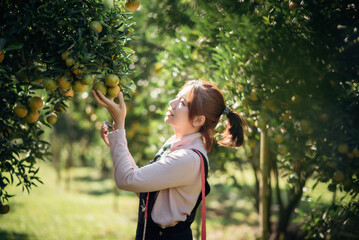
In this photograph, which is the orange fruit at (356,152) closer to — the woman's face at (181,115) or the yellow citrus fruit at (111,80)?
the woman's face at (181,115)

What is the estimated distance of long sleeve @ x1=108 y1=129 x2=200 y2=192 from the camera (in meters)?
1.53

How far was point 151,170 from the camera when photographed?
1.56 m

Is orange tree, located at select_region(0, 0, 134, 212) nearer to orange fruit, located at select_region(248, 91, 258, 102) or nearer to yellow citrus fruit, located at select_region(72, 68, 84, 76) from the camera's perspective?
yellow citrus fruit, located at select_region(72, 68, 84, 76)

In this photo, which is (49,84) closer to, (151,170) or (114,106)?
(114,106)

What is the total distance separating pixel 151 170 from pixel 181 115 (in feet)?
1.31

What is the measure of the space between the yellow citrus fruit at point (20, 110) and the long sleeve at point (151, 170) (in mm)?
612

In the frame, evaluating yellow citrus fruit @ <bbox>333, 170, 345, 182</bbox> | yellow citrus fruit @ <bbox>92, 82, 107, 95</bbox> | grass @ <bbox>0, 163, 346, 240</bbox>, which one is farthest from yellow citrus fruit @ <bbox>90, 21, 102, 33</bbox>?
grass @ <bbox>0, 163, 346, 240</bbox>

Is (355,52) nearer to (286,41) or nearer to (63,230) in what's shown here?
(286,41)

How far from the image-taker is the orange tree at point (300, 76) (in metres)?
1.69

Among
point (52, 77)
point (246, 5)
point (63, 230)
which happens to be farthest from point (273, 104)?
point (63, 230)

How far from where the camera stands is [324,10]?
1721 mm

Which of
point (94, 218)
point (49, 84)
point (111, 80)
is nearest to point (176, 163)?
point (111, 80)

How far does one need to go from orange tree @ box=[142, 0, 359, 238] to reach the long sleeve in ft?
2.42

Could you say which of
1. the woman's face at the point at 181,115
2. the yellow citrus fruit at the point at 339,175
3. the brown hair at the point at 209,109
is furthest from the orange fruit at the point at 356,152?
the woman's face at the point at 181,115
